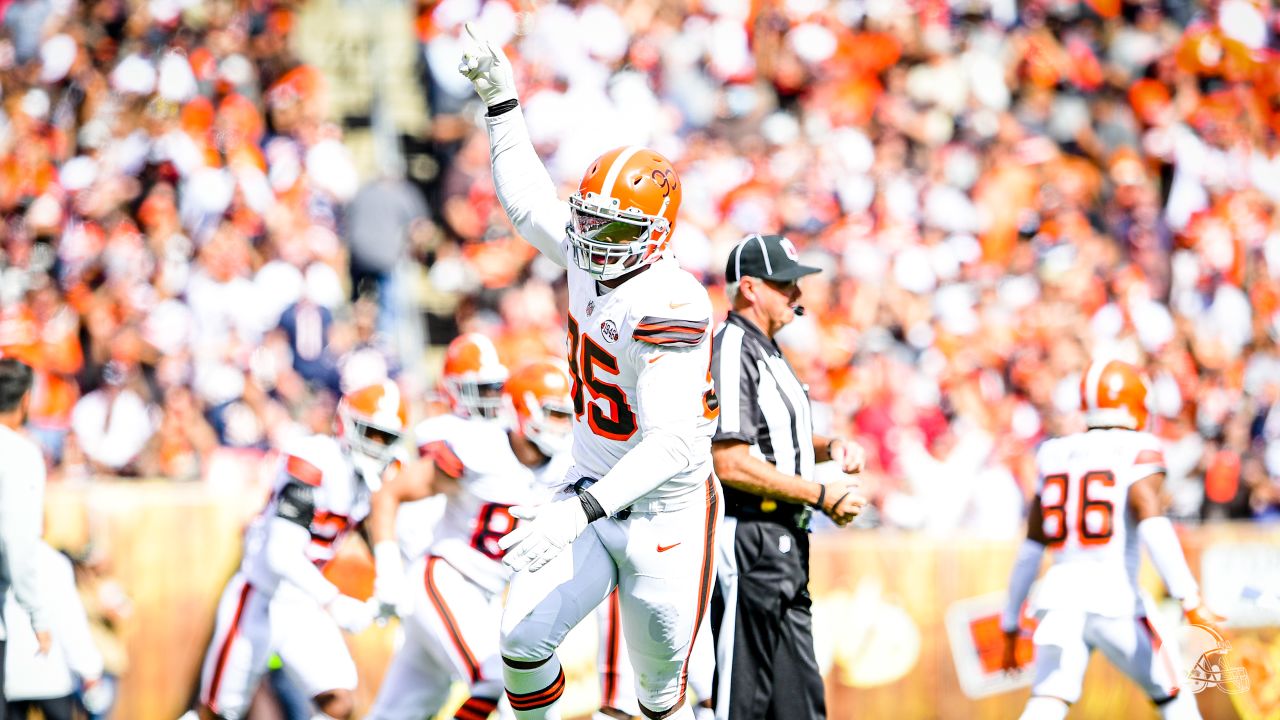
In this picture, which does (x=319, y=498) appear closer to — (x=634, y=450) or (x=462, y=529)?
(x=462, y=529)


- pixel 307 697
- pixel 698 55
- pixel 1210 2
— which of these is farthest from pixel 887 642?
pixel 1210 2

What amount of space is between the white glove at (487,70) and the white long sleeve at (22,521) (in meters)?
2.58

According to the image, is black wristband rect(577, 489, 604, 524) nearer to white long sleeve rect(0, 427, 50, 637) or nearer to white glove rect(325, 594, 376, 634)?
white glove rect(325, 594, 376, 634)

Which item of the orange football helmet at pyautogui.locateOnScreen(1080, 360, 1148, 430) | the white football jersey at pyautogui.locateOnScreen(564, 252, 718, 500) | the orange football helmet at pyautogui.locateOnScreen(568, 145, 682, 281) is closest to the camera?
the white football jersey at pyautogui.locateOnScreen(564, 252, 718, 500)

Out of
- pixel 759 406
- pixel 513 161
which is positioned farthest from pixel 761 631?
pixel 513 161

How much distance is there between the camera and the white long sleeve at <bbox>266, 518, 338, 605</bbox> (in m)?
6.88

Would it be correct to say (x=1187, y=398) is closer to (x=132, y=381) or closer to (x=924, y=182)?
(x=924, y=182)

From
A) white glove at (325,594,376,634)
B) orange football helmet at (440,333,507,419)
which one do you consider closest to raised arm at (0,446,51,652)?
white glove at (325,594,376,634)

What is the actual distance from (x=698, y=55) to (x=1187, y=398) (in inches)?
211

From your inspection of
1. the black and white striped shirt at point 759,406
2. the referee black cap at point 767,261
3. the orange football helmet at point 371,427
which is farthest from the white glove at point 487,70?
the orange football helmet at point 371,427

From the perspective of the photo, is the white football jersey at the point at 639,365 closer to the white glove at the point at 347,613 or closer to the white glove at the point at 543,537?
the white glove at the point at 543,537

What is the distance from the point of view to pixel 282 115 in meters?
13.8

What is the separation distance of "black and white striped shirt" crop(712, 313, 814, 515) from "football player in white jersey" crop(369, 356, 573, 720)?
3.39ft

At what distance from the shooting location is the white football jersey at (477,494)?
6.86 metres
